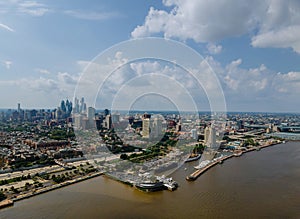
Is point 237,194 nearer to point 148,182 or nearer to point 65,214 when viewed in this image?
point 148,182

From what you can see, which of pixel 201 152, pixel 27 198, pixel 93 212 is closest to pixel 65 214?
pixel 93 212

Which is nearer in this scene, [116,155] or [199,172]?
[199,172]

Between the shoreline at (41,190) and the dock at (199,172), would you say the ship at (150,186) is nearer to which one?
the dock at (199,172)

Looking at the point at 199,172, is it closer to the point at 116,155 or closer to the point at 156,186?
the point at 156,186

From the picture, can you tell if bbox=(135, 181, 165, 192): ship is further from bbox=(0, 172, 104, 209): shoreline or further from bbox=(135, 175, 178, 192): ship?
bbox=(0, 172, 104, 209): shoreline

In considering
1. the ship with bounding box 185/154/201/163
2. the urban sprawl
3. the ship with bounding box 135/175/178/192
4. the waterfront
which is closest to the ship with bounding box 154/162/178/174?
the urban sprawl

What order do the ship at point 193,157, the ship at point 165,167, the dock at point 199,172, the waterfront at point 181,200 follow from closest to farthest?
the waterfront at point 181,200 → the dock at point 199,172 → the ship at point 165,167 → the ship at point 193,157

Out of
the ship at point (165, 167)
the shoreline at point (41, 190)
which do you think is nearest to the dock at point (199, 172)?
the ship at point (165, 167)

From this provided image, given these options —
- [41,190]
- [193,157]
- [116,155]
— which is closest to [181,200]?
[41,190]
